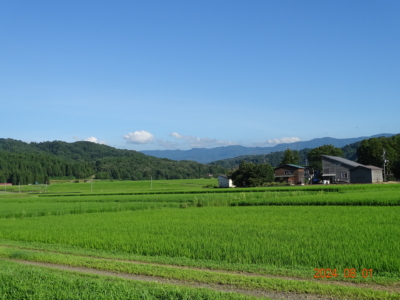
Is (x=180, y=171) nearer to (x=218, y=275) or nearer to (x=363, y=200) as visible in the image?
(x=363, y=200)

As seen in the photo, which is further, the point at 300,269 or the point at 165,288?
the point at 300,269

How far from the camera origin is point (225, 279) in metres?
9.16

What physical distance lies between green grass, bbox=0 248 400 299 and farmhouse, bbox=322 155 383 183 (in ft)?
222

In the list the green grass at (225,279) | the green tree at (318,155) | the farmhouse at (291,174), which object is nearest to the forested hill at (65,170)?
the green tree at (318,155)

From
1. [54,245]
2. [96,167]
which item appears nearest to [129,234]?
[54,245]

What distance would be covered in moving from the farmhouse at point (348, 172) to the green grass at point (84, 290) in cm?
6979

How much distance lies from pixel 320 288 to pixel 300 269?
5.63ft

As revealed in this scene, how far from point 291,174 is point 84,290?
271 ft

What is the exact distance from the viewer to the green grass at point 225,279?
25.5ft

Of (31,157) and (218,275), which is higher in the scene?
(31,157)

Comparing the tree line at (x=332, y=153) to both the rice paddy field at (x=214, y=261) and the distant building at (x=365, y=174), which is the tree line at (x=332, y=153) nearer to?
the distant building at (x=365, y=174)

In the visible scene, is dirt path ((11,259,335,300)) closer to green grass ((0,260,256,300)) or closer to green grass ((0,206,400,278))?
green grass ((0,260,256,300))

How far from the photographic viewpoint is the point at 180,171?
636 feet
